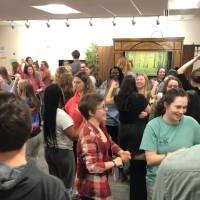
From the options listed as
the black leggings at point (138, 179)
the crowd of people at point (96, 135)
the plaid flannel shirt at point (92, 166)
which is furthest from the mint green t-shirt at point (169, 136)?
A: the black leggings at point (138, 179)

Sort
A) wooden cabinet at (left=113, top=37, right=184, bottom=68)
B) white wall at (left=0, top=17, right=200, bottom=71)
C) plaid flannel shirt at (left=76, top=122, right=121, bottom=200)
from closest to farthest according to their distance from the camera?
1. plaid flannel shirt at (left=76, top=122, right=121, bottom=200)
2. wooden cabinet at (left=113, top=37, right=184, bottom=68)
3. white wall at (left=0, top=17, right=200, bottom=71)

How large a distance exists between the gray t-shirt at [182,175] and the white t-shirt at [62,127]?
2.15 metres

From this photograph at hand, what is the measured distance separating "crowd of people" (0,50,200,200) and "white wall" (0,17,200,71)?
5802mm

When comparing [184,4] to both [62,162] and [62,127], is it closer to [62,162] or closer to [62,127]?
[62,127]

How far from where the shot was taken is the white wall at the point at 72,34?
10086mm

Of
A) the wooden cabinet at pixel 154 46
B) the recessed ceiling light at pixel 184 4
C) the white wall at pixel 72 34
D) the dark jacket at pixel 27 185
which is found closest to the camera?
the dark jacket at pixel 27 185

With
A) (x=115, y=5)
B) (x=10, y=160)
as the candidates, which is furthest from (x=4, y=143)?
(x=115, y=5)

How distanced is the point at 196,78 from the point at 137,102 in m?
0.66

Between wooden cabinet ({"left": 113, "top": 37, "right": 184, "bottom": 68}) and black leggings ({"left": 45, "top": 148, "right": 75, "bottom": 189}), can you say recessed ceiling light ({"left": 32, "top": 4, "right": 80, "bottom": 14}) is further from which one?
black leggings ({"left": 45, "top": 148, "right": 75, "bottom": 189})

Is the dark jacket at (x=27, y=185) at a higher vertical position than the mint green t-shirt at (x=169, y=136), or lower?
higher

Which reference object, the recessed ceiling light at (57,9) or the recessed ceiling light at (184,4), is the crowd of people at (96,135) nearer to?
the recessed ceiling light at (184,4)

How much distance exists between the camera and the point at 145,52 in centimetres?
875

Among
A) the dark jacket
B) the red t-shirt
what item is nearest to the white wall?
the red t-shirt

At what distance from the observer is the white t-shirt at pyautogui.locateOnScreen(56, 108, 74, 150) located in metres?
2.97
